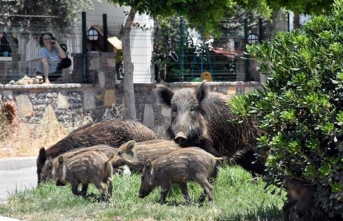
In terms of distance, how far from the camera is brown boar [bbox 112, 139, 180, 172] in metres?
9.62

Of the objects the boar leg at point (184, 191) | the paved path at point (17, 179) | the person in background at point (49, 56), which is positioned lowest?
the paved path at point (17, 179)

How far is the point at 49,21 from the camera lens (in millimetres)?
21797

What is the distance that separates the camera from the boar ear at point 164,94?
10.8 m

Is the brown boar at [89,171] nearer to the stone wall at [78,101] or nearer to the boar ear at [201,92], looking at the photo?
the boar ear at [201,92]

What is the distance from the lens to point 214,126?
10625 millimetres

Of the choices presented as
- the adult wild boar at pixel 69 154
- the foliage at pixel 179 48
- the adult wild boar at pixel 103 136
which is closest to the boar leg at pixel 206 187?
the adult wild boar at pixel 69 154

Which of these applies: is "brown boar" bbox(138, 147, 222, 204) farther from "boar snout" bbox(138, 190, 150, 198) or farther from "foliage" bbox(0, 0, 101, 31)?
"foliage" bbox(0, 0, 101, 31)

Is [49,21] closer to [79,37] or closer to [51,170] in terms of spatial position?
[79,37]

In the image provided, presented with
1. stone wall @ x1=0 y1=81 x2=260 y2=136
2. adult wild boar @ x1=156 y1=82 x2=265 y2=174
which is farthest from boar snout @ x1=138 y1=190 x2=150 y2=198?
stone wall @ x1=0 y1=81 x2=260 y2=136

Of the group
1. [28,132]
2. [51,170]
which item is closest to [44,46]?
[28,132]

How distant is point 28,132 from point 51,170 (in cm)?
658

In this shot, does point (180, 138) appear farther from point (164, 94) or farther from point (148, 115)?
point (148, 115)

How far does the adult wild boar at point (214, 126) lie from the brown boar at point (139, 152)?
519 millimetres

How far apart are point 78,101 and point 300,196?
11316 mm
